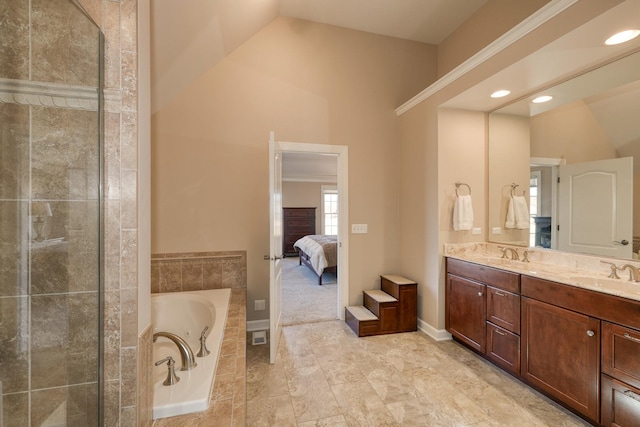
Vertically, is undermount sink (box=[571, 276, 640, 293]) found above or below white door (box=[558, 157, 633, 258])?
below

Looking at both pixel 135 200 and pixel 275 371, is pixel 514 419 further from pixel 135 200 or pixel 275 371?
pixel 135 200

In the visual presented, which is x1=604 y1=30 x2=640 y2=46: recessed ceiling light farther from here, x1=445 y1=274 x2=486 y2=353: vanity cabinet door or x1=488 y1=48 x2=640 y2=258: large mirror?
x1=445 y1=274 x2=486 y2=353: vanity cabinet door

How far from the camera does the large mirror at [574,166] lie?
1.82m

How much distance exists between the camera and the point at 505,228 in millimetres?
2723

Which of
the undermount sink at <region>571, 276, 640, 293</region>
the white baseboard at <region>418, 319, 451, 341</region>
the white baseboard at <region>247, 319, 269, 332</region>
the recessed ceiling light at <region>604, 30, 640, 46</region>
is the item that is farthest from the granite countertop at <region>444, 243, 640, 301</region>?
the white baseboard at <region>247, 319, 269, 332</region>

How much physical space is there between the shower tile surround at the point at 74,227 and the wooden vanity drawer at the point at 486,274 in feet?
8.07

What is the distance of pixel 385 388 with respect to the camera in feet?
6.54

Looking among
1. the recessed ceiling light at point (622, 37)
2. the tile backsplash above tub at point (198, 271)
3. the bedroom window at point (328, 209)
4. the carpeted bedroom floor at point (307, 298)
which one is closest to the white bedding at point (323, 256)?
the carpeted bedroom floor at point (307, 298)

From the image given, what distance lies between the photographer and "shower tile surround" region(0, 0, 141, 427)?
925mm

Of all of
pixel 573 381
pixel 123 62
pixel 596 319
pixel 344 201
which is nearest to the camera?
pixel 123 62

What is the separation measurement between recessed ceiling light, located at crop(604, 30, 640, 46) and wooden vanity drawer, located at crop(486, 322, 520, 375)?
6.85 feet

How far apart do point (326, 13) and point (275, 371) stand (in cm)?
375

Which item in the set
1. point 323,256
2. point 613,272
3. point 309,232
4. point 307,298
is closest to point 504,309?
point 613,272

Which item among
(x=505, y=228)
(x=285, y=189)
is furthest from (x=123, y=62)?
(x=285, y=189)
